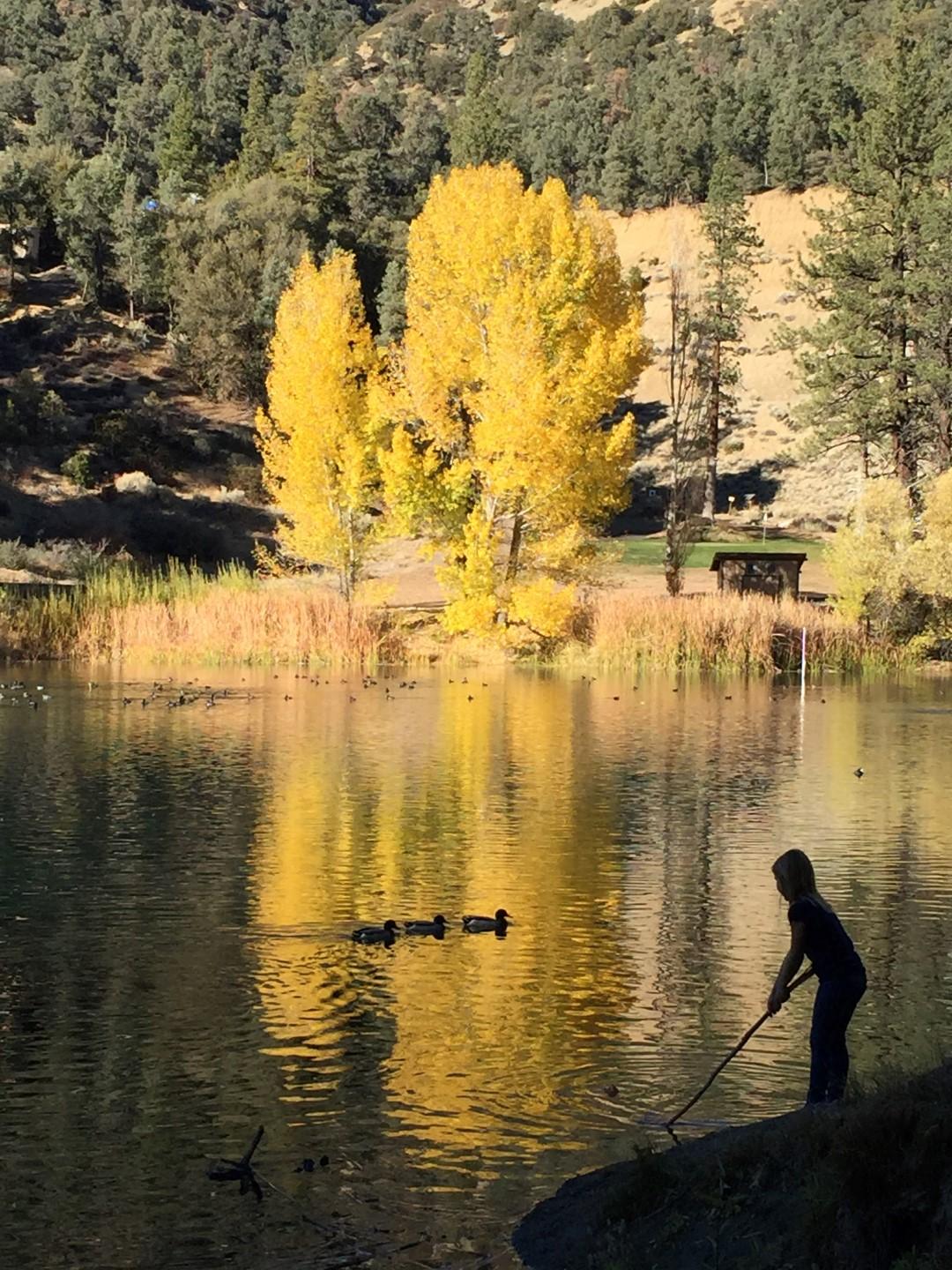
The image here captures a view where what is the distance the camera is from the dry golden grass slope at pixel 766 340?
88688 millimetres

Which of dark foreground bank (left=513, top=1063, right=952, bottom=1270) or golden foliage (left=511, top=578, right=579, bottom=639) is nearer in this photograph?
dark foreground bank (left=513, top=1063, right=952, bottom=1270)

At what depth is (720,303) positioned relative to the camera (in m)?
90.0

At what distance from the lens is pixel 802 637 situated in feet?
145

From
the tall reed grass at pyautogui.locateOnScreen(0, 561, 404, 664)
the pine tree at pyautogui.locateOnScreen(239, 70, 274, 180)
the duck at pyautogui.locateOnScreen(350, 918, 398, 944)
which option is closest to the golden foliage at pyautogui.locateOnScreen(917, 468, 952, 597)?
the tall reed grass at pyautogui.locateOnScreen(0, 561, 404, 664)

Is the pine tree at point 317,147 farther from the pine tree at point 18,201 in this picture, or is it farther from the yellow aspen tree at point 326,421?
the yellow aspen tree at point 326,421

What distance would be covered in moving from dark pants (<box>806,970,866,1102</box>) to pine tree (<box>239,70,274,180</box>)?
112 m

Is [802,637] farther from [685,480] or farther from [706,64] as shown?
[706,64]

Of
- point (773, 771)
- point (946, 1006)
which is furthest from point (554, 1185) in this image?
point (773, 771)

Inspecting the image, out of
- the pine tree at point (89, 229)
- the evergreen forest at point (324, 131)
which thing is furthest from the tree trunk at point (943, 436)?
the pine tree at point (89, 229)

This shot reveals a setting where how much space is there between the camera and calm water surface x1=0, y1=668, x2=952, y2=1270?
31.9ft

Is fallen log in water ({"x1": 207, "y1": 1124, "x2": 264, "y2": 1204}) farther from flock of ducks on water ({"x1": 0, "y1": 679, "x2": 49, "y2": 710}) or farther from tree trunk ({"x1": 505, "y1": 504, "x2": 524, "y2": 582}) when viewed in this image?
tree trunk ({"x1": 505, "y1": 504, "x2": 524, "y2": 582})

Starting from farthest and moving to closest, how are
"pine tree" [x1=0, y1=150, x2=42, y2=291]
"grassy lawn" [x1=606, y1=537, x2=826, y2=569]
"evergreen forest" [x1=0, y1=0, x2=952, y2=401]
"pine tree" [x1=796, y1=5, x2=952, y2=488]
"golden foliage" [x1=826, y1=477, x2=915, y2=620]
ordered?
"pine tree" [x1=0, y1=150, x2=42, y2=291] < "evergreen forest" [x1=0, y1=0, x2=952, y2=401] < "grassy lawn" [x1=606, y1=537, x2=826, y2=569] < "pine tree" [x1=796, y1=5, x2=952, y2=488] < "golden foliage" [x1=826, y1=477, x2=915, y2=620]

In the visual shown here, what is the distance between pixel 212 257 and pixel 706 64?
277 ft

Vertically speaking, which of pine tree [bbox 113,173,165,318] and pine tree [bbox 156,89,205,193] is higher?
pine tree [bbox 156,89,205,193]
